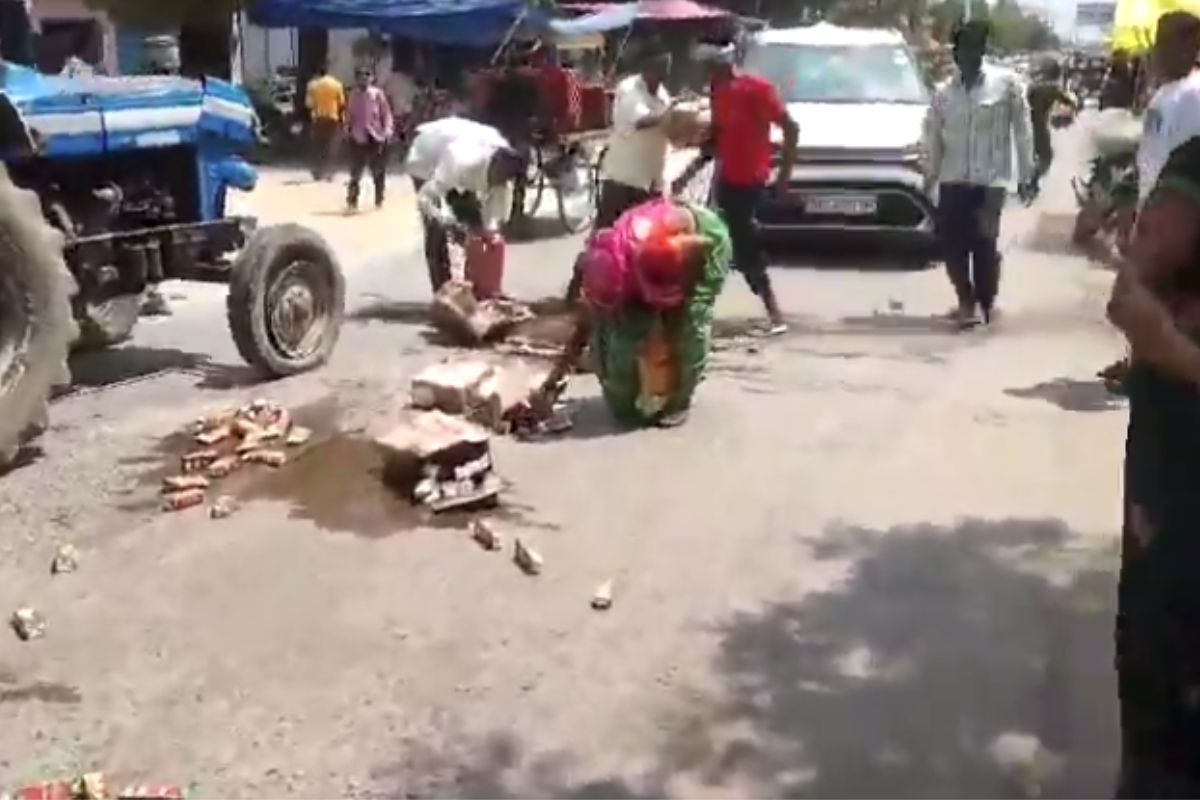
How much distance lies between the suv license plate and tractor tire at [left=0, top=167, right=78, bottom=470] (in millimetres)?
7613

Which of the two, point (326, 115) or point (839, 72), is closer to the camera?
point (839, 72)

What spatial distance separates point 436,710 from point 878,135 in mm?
10074

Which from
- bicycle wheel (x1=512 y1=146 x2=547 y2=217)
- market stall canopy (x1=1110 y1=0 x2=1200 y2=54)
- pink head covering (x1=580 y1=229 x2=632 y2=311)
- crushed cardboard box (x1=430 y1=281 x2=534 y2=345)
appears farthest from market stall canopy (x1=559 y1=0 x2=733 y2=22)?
pink head covering (x1=580 y1=229 x2=632 y2=311)

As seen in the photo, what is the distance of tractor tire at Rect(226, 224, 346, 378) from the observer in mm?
8953

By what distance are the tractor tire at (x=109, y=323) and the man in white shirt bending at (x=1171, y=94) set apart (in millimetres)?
5079

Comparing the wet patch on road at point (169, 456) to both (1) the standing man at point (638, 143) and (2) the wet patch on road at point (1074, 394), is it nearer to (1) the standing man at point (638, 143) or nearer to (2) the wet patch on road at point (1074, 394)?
(1) the standing man at point (638, 143)

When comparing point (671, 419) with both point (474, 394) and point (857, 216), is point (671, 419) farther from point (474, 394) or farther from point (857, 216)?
point (857, 216)

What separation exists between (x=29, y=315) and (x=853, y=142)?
7971 millimetres

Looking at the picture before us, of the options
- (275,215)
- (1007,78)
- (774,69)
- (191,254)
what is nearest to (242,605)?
(191,254)

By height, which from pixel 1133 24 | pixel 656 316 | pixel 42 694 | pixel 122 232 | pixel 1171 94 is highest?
pixel 1171 94

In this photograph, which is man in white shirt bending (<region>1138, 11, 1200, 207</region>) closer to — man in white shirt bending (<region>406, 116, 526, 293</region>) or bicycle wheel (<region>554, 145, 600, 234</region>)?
man in white shirt bending (<region>406, 116, 526, 293</region>)

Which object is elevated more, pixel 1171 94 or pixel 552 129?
Result: pixel 1171 94

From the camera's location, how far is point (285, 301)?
9289 mm

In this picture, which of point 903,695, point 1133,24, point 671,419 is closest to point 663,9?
point 1133,24
